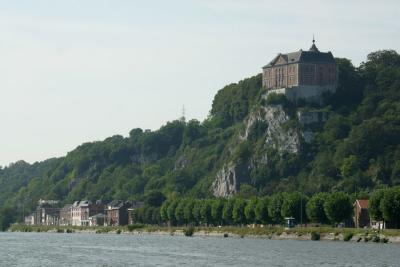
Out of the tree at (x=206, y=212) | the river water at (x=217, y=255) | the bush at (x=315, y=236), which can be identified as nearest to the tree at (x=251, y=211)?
the tree at (x=206, y=212)

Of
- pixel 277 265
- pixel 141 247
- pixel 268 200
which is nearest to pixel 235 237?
pixel 268 200

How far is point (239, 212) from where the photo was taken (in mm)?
179375

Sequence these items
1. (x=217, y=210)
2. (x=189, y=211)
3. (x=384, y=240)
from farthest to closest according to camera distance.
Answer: (x=189, y=211) → (x=217, y=210) → (x=384, y=240)

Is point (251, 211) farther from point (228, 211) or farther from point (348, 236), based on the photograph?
point (348, 236)

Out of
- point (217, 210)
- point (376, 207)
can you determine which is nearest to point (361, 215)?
point (376, 207)

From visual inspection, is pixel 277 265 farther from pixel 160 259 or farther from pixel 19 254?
pixel 19 254

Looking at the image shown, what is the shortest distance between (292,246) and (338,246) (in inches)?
211

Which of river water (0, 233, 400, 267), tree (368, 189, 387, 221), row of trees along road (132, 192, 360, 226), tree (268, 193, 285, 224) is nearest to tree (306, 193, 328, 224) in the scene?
row of trees along road (132, 192, 360, 226)

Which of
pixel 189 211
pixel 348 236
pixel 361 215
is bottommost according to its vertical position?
pixel 348 236

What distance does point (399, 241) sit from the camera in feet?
420

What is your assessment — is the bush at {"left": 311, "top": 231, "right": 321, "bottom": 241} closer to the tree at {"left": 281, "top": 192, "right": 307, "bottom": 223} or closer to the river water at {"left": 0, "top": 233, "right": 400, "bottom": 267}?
the river water at {"left": 0, "top": 233, "right": 400, "bottom": 267}

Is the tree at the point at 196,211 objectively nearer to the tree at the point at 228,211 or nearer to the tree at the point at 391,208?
the tree at the point at 228,211

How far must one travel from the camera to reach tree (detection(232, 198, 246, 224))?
17925 centimetres

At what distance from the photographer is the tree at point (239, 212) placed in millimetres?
179250
